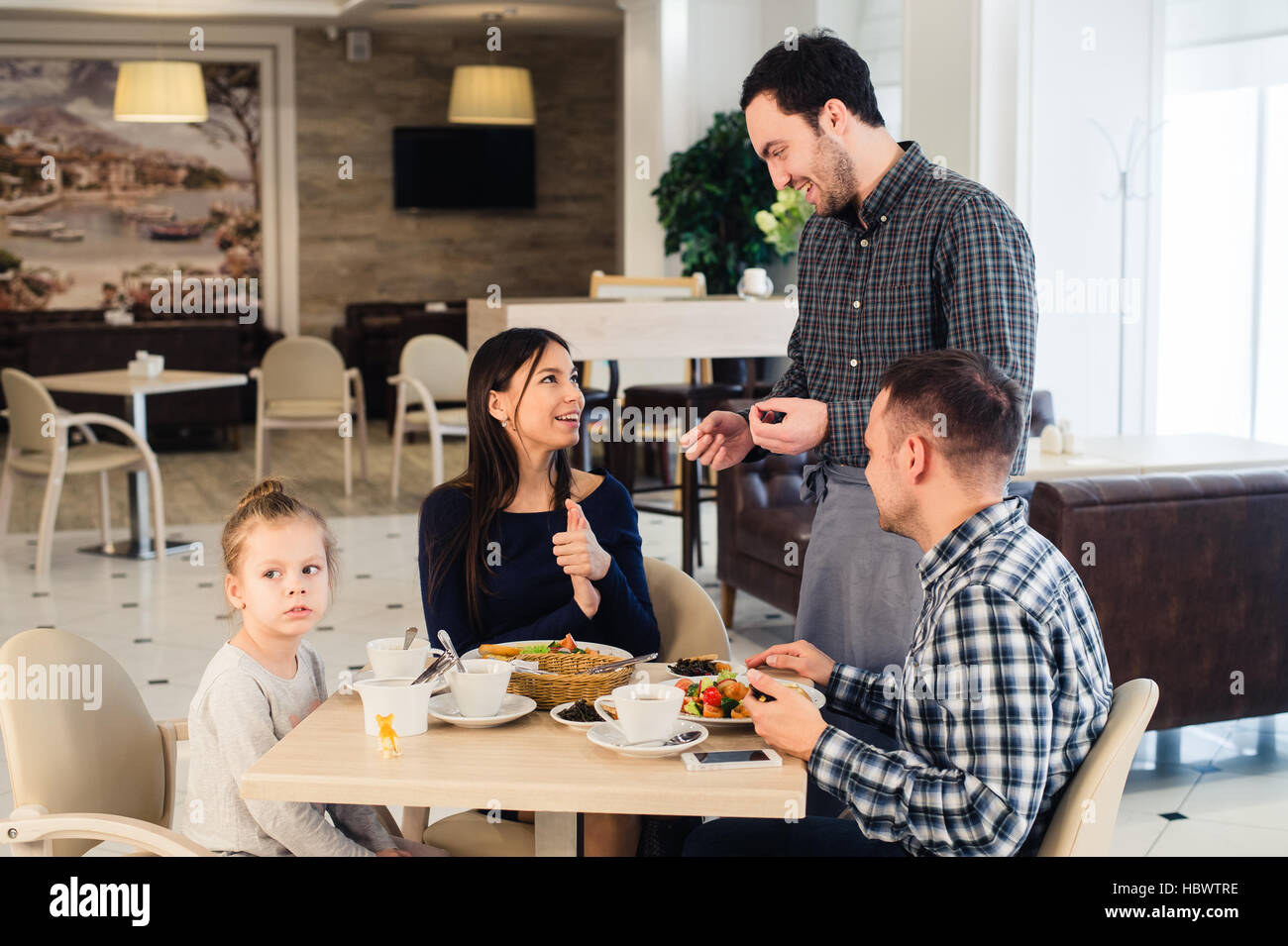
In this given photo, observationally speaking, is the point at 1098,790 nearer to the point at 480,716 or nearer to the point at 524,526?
the point at 480,716

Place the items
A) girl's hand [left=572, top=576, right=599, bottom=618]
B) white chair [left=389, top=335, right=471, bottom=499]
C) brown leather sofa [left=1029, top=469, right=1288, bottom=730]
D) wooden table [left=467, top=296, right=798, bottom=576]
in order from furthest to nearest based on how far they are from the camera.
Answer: white chair [left=389, top=335, right=471, bottom=499]
wooden table [left=467, top=296, right=798, bottom=576]
brown leather sofa [left=1029, top=469, right=1288, bottom=730]
girl's hand [left=572, top=576, right=599, bottom=618]

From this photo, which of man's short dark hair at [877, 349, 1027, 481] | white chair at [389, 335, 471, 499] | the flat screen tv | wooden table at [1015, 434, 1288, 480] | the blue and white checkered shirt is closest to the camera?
the blue and white checkered shirt

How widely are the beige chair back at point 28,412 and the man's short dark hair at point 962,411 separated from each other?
523 centimetres

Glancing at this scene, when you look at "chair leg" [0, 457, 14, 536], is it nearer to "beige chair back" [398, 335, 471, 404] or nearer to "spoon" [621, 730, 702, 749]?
"beige chair back" [398, 335, 471, 404]

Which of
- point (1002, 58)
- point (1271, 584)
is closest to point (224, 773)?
point (1271, 584)

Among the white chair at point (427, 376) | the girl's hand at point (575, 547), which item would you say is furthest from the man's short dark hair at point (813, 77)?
the white chair at point (427, 376)

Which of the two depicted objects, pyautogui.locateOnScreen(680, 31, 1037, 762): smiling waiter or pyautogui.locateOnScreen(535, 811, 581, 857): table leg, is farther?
pyautogui.locateOnScreen(680, 31, 1037, 762): smiling waiter

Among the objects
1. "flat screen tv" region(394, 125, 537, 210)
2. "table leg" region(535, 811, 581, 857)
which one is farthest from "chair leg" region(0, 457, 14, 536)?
"flat screen tv" region(394, 125, 537, 210)

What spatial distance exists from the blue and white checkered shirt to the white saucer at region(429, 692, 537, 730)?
44 centimetres

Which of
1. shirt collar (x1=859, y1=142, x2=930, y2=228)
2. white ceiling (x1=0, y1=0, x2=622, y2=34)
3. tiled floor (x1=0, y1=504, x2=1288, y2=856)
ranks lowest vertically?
tiled floor (x1=0, y1=504, x2=1288, y2=856)

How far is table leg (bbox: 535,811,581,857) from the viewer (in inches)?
73.8

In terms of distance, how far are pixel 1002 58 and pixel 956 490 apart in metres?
4.09

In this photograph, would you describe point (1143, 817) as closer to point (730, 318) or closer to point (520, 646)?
point (520, 646)

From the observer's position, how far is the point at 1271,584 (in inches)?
143
